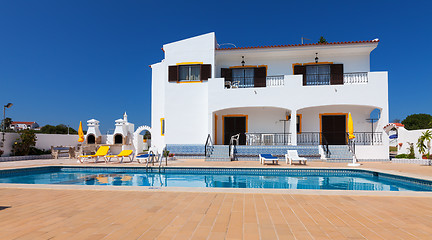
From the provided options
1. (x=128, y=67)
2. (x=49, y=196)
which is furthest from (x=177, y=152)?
(x=128, y=67)

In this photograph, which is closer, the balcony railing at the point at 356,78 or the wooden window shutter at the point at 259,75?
the balcony railing at the point at 356,78

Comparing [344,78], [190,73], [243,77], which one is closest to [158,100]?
[190,73]

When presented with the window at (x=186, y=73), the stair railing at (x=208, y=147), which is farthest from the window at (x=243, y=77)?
the stair railing at (x=208, y=147)

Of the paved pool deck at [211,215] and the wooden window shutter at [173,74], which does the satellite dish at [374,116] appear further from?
the wooden window shutter at [173,74]

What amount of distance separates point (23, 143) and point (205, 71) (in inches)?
488

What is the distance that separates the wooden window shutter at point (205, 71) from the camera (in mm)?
15578

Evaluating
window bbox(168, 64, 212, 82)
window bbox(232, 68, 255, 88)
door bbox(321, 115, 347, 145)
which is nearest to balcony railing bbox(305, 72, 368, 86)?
door bbox(321, 115, 347, 145)

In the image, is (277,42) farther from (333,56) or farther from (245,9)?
(245,9)

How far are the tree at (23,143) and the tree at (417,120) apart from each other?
55040 mm

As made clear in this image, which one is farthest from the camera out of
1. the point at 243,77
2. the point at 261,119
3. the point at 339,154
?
the point at 243,77

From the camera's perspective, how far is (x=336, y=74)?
15.0m

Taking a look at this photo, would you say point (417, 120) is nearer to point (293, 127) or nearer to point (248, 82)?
point (293, 127)

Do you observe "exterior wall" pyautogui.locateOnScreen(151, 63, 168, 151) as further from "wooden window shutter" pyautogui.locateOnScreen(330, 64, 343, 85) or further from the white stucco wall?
"wooden window shutter" pyautogui.locateOnScreen(330, 64, 343, 85)

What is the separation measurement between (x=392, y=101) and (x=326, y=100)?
11.6 feet
